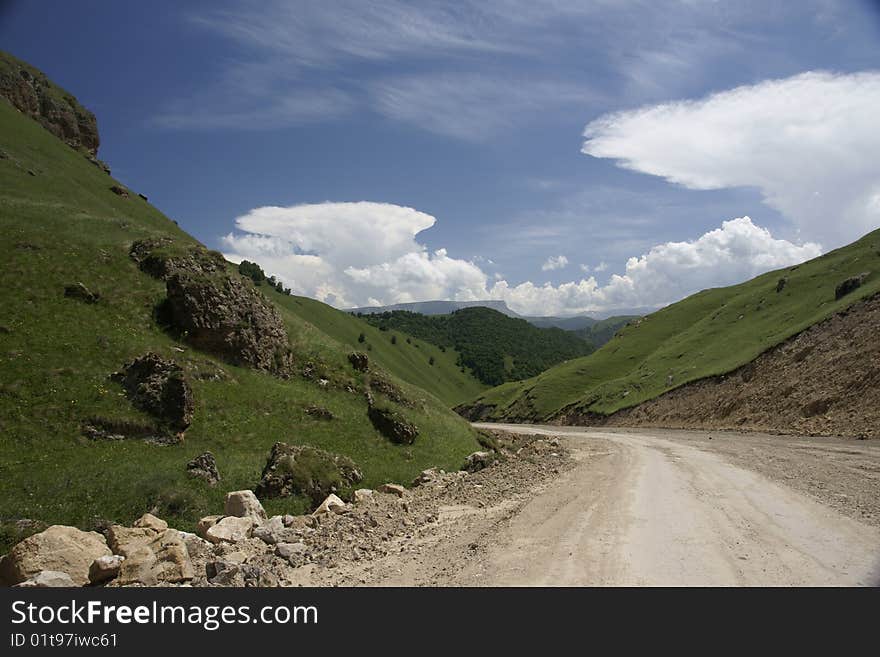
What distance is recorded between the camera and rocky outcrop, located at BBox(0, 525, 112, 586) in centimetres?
976

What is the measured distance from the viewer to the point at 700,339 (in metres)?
87.5

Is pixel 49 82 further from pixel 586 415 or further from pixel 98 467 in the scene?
pixel 586 415

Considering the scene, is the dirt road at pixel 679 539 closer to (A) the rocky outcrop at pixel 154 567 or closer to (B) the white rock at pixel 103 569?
(A) the rocky outcrop at pixel 154 567

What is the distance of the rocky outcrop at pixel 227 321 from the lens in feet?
89.7

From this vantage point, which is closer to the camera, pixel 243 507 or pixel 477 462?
pixel 243 507

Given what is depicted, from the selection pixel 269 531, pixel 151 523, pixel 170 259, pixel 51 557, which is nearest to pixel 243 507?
pixel 269 531

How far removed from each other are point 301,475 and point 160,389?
815cm

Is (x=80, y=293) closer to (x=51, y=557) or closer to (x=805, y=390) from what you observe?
(x=51, y=557)

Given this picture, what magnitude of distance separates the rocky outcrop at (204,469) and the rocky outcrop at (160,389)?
330cm

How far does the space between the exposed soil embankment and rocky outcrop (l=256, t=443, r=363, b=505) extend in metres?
38.0

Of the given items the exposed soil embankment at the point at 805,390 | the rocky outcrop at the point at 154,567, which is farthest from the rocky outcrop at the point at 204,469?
the exposed soil embankment at the point at 805,390

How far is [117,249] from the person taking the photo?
3081cm
